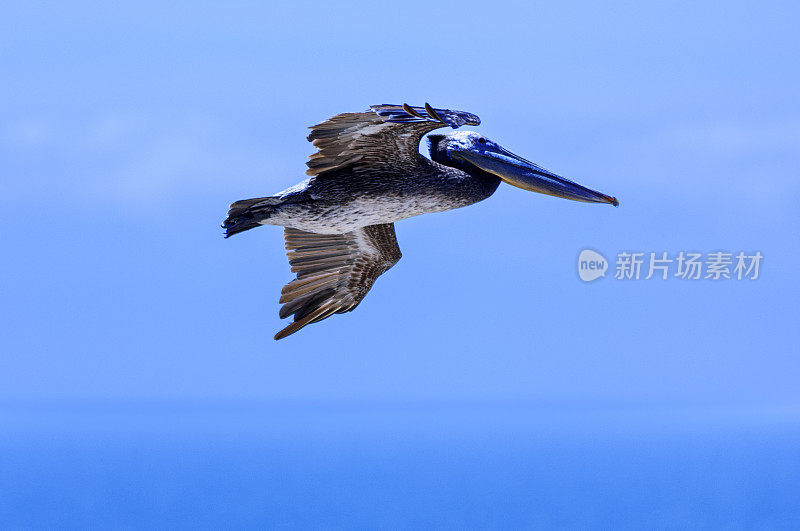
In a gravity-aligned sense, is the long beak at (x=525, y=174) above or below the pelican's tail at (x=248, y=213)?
above

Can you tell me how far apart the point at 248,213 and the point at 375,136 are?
1.10 metres

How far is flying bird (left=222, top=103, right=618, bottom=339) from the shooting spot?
6805mm

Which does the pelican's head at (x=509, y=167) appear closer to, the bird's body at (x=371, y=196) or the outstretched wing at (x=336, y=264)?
the bird's body at (x=371, y=196)

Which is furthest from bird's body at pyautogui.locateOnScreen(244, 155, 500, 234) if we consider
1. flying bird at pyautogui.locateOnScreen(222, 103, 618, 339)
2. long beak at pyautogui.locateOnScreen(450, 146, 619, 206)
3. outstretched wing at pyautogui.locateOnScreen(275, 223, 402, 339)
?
outstretched wing at pyautogui.locateOnScreen(275, 223, 402, 339)

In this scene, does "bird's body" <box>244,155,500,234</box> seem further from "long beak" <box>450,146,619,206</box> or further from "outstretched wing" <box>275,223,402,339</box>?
"outstretched wing" <box>275,223,402,339</box>

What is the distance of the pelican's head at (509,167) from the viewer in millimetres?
7562

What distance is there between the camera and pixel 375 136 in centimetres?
685

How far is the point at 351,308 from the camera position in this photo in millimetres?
8312

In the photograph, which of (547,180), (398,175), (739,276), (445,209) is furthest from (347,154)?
(739,276)

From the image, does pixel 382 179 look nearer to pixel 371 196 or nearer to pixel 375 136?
pixel 371 196

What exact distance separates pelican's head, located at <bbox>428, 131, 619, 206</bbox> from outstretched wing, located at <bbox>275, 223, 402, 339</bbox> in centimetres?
101

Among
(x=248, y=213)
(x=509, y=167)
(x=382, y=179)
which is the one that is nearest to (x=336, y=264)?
(x=248, y=213)

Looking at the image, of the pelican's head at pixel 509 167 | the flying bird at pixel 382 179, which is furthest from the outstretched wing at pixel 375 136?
the pelican's head at pixel 509 167

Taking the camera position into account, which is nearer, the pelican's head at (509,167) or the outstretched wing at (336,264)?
the pelican's head at (509,167)
